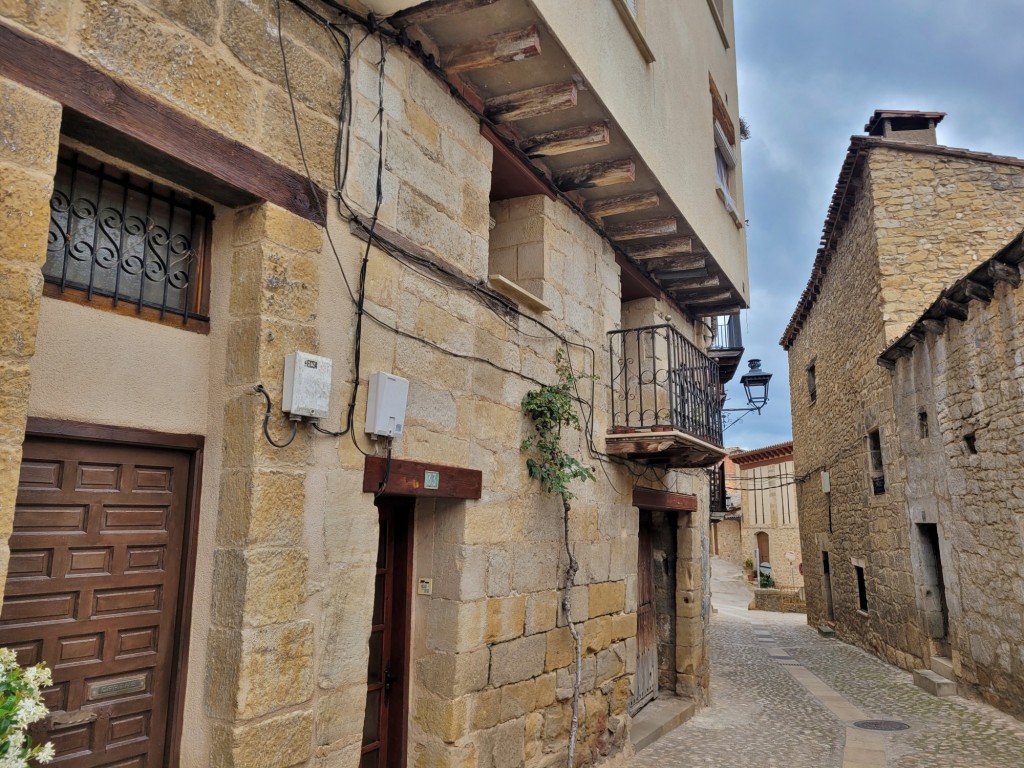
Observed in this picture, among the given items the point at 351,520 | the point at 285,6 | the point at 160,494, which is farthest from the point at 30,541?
the point at 285,6

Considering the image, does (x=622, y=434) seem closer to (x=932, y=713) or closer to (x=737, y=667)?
(x=932, y=713)

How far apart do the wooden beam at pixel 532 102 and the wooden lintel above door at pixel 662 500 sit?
3.43m

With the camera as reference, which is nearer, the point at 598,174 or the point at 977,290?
the point at 598,174

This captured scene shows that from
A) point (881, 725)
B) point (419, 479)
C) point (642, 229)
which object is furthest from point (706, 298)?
point (419, 479)

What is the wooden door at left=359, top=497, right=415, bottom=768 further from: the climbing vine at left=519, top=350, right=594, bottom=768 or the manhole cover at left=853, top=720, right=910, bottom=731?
the manhole cover at left=853, top=720, right=910, bottom=731

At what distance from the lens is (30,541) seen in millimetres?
2371

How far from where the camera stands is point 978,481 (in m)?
8.08

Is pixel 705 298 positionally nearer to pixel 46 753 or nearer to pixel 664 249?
pixel 664 249

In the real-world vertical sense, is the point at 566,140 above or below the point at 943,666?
above

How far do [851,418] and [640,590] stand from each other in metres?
7.35

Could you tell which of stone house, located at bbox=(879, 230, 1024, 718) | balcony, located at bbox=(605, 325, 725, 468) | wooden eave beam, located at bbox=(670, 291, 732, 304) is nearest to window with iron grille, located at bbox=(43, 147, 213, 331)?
balcony, located at bbox=(605, 325, 725, 468)

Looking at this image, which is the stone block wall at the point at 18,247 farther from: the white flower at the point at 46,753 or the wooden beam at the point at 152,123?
the white flower at the point at 46,753

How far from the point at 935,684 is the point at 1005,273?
16.6 ft

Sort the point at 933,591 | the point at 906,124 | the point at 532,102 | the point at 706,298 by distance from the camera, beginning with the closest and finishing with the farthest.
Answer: the point at 532,102
the point at 706,298
the point at 933,591
the point at 906,124
